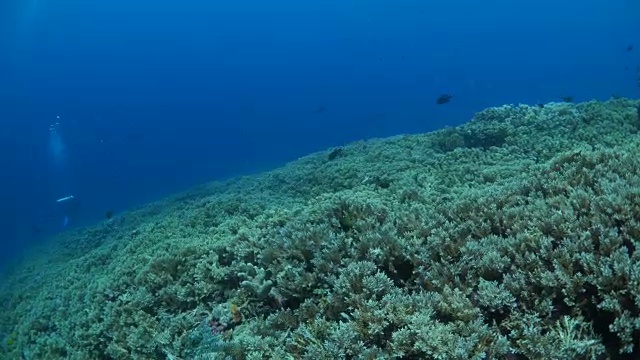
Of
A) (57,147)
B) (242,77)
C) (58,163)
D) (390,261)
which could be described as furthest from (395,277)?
(57,147)

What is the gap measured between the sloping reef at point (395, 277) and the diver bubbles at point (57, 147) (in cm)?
13616

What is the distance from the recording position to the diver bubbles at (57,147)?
129 metres

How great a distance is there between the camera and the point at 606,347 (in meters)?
3.36

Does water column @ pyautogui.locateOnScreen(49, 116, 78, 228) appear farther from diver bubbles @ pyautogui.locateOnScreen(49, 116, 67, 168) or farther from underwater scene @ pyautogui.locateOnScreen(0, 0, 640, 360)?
underwater scene @ pyautogui.locateOnScreen(0, 0, 640, 360)

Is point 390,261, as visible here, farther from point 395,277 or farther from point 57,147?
point 57,147

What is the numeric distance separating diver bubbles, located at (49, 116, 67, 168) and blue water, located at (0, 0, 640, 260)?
799 millimetres

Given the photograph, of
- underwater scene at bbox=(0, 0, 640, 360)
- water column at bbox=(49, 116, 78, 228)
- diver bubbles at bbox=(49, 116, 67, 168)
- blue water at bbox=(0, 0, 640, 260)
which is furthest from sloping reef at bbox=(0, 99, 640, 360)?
diver bubbles at bbox=(49, 116, 67, 168)

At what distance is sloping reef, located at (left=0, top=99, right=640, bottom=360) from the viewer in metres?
→ 3.63

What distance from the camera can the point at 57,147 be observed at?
143625 mm

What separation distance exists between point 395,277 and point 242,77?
155041 mm

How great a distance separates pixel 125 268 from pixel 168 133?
126m

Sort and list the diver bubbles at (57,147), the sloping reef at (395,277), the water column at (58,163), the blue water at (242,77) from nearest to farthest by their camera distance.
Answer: the sloping reef at (395,277), the water column at (58,163), the blue water at (242,77), the diver bubbles at (57,147)

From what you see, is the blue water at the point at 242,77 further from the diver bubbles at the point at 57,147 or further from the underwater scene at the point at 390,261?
the underwater scene at the point at 390,261

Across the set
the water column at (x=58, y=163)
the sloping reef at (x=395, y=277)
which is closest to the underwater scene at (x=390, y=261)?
the sloping reef at (x=395, y=277)
